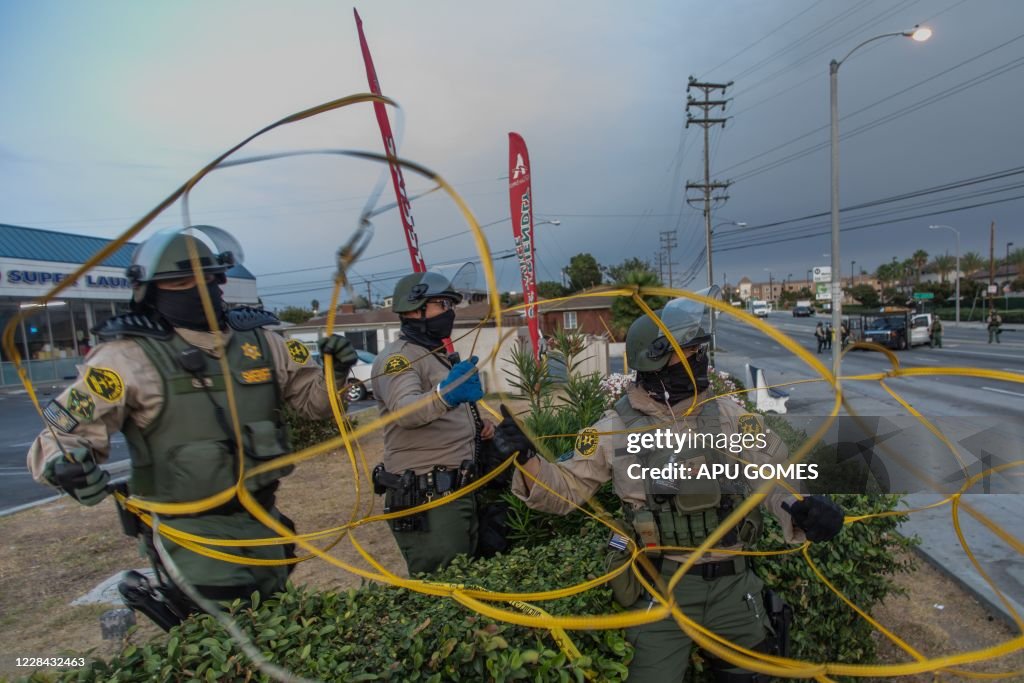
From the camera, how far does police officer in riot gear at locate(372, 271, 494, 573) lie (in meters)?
3.05

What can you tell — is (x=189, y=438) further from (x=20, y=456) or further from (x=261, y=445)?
(x=20, y=456)

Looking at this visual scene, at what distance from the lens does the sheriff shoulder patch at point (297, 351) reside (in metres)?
2.76

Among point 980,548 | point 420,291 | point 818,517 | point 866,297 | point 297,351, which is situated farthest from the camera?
point 866,297

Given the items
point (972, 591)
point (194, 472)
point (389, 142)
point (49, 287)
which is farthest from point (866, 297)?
point (194, 472)

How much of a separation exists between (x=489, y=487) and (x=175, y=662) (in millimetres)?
2391

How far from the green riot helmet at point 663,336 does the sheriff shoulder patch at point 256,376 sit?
5.56 ft

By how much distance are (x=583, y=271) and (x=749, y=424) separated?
159 ft

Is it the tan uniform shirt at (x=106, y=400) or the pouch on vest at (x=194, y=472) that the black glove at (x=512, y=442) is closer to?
the pouch on vest at (x=194, y=472)

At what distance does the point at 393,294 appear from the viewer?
329cm

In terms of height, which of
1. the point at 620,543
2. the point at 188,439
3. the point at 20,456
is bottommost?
the point at 20,456

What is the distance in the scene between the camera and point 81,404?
2.16m

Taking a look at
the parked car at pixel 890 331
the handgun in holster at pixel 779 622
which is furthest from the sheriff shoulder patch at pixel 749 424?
the parked car at pixel 890 331

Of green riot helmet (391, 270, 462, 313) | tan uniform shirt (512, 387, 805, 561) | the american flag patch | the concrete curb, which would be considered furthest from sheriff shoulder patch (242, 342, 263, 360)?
the concrete curb

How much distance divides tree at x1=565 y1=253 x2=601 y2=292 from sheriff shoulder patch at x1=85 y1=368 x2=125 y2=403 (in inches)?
1706
